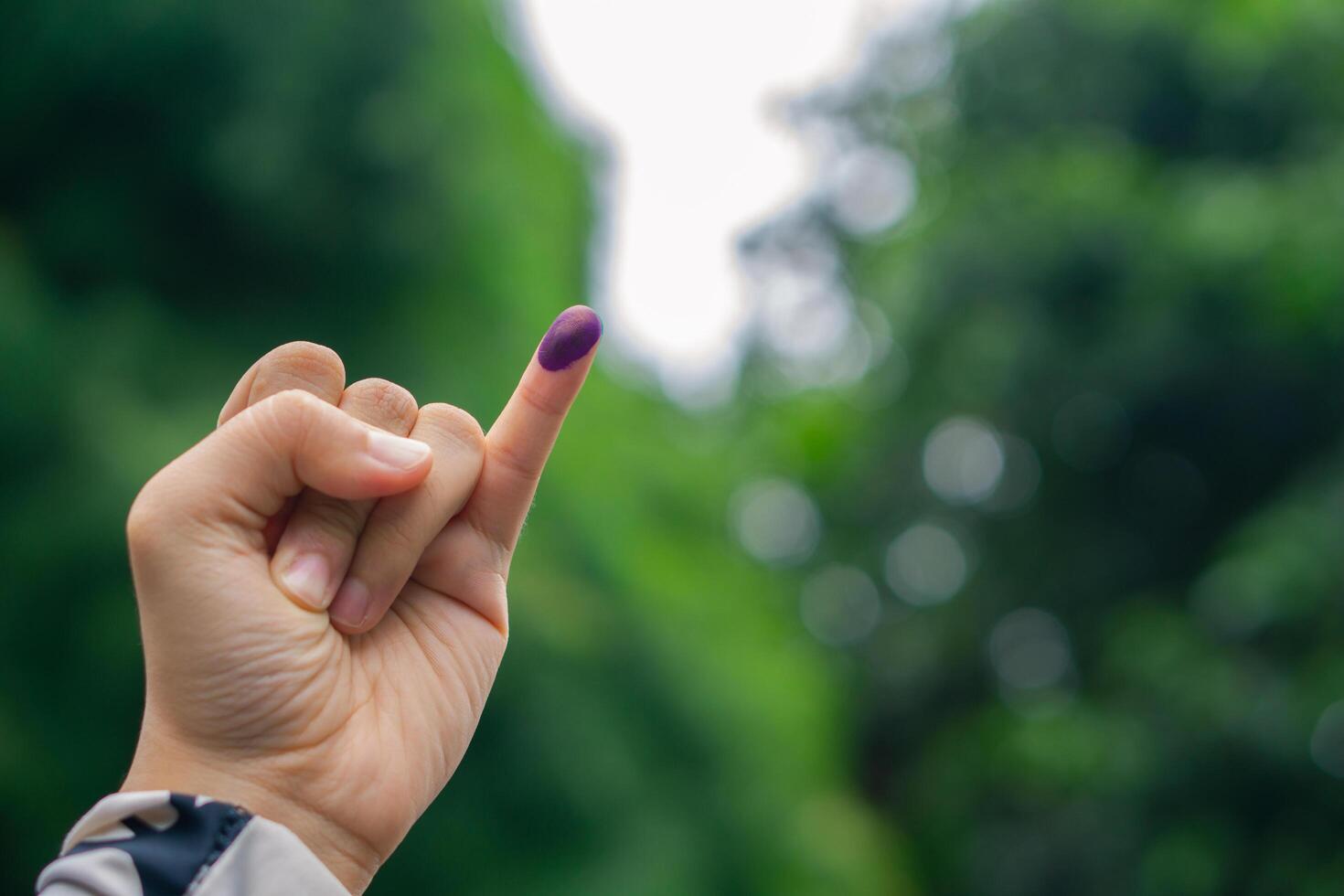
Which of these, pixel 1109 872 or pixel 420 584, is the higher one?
pixel 420 584

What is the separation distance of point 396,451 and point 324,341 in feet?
7.95

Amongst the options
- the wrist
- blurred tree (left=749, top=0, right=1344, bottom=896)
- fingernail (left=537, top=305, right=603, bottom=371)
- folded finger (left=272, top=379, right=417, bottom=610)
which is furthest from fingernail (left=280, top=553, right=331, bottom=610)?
blurred tree (left=749, top=0, right=1344, bottom=896)

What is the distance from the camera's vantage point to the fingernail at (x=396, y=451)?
785 millimetres

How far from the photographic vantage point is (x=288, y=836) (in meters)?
0.72

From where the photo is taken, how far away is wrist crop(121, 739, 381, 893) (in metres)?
0.76

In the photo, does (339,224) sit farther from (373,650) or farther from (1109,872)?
(1109,872)

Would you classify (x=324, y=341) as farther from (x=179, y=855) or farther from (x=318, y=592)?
(x=179, y=855)

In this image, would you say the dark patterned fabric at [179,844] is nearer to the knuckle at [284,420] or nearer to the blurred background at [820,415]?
the knuckle at [284,420]

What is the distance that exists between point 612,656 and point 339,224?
140 centimetres

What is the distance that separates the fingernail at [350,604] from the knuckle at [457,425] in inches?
5.0

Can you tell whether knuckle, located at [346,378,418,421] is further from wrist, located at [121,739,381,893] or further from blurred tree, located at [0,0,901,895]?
blurred tree, located at [0,0,901,895]

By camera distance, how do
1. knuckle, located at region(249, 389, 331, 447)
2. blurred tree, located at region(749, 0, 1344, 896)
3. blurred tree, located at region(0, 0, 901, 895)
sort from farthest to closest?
blurred tree, located at region(749, 0, 1344, 896) → blurred tree, located at region(0, 0, 901, 895) → knuckle, located at region(249, 389, 331, 447)

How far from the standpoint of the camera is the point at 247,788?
76 cm

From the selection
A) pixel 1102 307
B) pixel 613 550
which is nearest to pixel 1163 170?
pixel 1102 307
